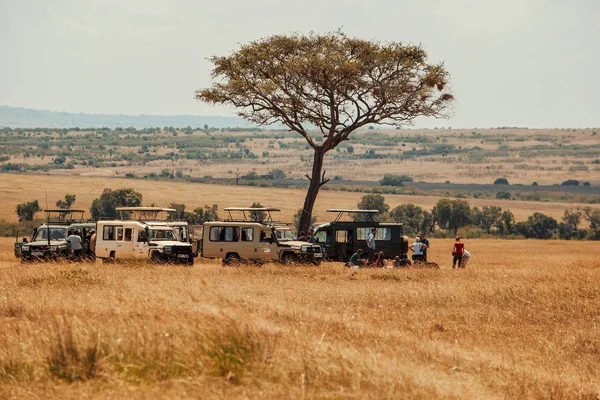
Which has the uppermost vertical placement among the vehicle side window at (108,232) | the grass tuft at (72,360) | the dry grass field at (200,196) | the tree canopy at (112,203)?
the grass tuft at (72,360)

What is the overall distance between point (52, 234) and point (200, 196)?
9437cm

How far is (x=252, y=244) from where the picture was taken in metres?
36.8

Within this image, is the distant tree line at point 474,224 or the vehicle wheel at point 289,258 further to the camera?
the distant tree line at point 474,224

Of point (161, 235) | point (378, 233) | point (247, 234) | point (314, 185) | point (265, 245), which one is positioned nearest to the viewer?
point (265, 245)

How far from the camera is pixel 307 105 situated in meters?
51.6

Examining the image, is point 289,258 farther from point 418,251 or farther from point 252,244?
point 418,251

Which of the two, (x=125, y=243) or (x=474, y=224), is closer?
(x=125, y=243)

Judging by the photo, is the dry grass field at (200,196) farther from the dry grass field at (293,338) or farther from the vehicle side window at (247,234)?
the dry grass field at (293,338)

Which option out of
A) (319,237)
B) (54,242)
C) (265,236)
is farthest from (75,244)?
(319,237)

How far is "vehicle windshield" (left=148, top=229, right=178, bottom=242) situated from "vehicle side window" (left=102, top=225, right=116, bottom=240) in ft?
5.23

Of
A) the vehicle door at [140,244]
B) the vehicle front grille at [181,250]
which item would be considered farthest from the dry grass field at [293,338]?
the vehicle door at [140,244]

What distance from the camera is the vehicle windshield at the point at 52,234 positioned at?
129ft

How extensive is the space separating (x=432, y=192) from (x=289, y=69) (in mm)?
120678

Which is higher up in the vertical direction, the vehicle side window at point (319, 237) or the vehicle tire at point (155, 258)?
the vehicle side window at point (319, 237)
